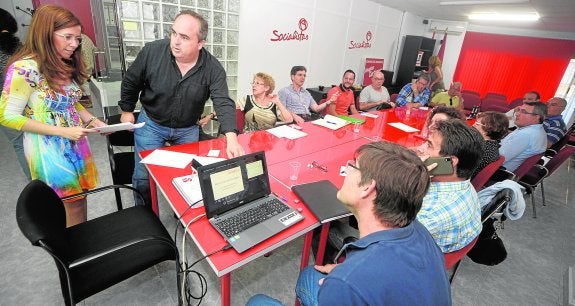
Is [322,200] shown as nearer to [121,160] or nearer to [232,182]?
[232,182]

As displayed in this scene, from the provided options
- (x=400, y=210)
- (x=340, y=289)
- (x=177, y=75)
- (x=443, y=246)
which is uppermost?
(x=177, y=75)

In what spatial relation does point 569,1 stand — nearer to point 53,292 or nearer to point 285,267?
point 285,267

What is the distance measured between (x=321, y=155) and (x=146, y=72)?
1.39 meters

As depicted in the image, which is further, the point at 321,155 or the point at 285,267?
the point at 321,155

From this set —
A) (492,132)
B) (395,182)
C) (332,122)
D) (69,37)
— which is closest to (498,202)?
(492,132)

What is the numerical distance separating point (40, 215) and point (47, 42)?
0.85 m

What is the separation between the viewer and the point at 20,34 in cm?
509

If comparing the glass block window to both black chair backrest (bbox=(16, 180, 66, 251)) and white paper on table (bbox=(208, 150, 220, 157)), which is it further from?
black chair backrest (bbox=(16, 180, 66, 251))

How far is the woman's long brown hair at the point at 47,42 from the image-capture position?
132 cm

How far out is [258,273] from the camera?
1.91 metres

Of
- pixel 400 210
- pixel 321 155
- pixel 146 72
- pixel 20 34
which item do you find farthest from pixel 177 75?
pixel 20 34

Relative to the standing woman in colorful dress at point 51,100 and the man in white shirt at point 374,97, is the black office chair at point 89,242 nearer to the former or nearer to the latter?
the standing woman in colorful dress at point 51,100

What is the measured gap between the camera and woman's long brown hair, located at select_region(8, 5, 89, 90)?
132 cm

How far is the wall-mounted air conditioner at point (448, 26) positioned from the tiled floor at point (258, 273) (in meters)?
7.19
